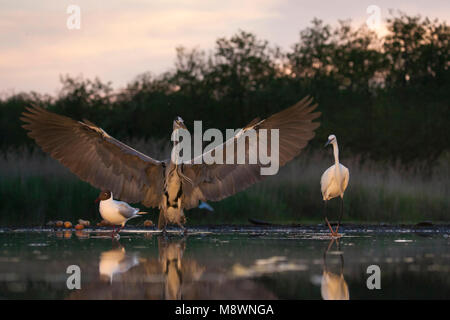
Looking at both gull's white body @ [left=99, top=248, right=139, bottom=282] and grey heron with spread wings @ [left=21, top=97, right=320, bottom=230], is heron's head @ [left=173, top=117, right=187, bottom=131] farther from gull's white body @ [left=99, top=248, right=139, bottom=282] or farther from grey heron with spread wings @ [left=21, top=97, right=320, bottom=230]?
gull's white body @ [left=99, top=248, right=139, bottom=282]

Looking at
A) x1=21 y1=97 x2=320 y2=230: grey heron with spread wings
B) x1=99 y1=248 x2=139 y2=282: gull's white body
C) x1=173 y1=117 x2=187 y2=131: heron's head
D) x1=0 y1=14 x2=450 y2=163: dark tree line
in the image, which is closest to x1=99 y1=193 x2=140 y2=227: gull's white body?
x1=21 y1=97 x2=320 y2=230: grey heron with spread wings

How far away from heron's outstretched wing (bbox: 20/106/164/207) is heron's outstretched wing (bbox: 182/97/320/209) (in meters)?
0.51

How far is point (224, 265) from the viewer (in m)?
9.27

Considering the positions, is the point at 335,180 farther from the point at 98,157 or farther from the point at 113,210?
the point at 98,157

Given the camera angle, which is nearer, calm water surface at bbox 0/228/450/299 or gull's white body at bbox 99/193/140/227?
calm water surface at bbox 0/228/450/299

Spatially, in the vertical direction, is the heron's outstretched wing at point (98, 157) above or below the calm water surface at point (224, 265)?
above

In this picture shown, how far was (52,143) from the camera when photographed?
503 inches

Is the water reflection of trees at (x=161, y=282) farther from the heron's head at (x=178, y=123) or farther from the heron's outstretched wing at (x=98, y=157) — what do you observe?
the heron's head at (x=178, y=123)

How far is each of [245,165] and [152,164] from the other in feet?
4.45

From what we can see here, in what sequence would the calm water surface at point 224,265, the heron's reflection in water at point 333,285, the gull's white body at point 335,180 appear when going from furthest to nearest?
1. the gull's white body at point 335,180
2. the calm water surface at point 224,265
3. the heron's reflection in water at point 333,285

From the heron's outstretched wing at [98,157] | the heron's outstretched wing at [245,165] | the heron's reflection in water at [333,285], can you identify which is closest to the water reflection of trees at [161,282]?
the heron's reflection in water at [333,285]

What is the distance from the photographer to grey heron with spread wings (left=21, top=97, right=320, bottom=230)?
12.5 meters

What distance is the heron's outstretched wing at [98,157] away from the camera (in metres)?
12.6
